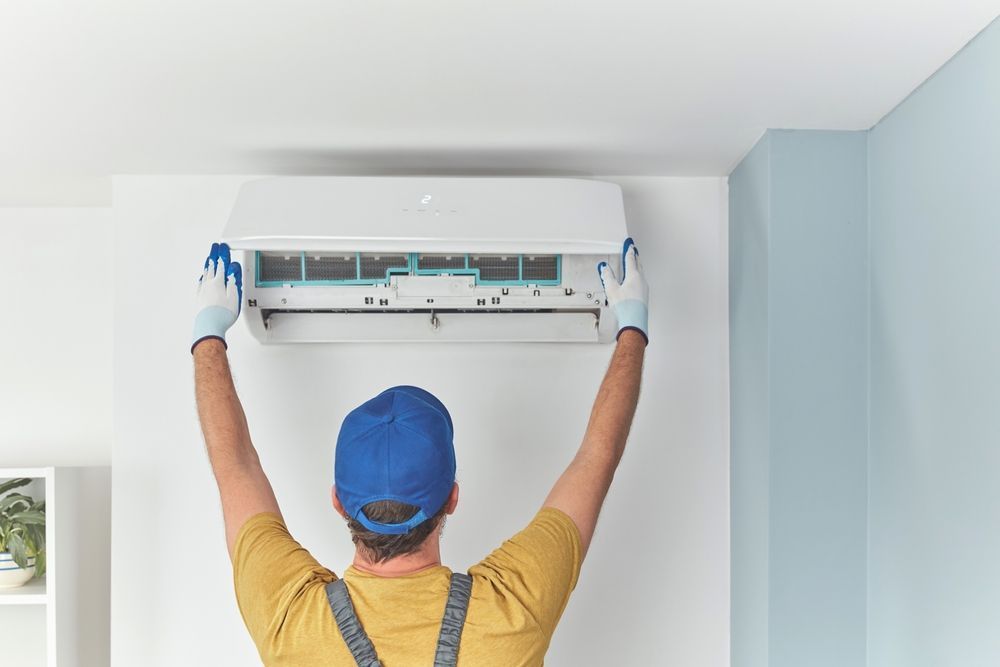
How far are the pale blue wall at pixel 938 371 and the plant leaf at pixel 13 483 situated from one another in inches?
75.7

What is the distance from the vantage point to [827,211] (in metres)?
1.83

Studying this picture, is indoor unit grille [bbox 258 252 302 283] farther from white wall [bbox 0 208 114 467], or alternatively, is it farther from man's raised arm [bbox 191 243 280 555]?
white wall [bbox 0 208 114 467]

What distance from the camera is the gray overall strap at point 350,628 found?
1328 millimetres

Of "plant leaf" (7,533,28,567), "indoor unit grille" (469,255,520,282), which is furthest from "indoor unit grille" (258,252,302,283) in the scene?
"plant leaf" (7,533,28,567)

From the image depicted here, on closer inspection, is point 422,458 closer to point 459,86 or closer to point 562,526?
point 562,526

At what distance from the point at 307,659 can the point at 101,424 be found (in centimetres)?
139

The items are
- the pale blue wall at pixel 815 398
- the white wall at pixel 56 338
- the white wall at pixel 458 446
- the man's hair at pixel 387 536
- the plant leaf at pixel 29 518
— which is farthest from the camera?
the white wall at pixel 56 338

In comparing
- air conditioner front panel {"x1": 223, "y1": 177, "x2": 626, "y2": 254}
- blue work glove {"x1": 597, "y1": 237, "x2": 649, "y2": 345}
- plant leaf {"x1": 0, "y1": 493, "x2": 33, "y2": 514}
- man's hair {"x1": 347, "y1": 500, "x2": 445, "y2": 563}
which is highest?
air conditioner front panel {"x1": 223, "y1": 177, "x2": 626, "y2": 254}

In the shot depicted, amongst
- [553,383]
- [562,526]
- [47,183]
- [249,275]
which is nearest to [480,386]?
[553,383]

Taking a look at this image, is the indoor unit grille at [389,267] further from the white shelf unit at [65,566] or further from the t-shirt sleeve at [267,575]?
the white shelf unit at [65,566]

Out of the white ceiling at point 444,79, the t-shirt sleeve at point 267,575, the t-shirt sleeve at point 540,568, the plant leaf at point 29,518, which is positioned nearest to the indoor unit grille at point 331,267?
the white ceiling at point 444,79

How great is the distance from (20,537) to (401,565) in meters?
1.28

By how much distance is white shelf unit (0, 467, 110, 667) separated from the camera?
2.19m

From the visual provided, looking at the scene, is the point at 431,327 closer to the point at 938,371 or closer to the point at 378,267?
the point at 378,267
